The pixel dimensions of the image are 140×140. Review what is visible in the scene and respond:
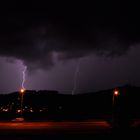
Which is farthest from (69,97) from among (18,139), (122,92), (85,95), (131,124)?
(18,139)

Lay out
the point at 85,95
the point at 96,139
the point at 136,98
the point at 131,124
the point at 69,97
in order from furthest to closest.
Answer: the point at 85,95, the point at 69,97, the point at 136,98, the point at 131,124, the point at 96,139

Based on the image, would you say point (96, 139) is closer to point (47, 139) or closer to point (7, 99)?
point (47, 139)

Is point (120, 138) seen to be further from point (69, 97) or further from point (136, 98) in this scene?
point (69, 97)

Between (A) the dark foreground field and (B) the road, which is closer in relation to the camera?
(A) the dark foreground field

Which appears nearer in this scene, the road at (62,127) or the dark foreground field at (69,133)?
the dark foreground field at (69,133)

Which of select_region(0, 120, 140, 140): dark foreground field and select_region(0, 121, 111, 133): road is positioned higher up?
select_region(0, 121, 111, 133): road

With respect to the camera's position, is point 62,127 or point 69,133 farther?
point 62,127

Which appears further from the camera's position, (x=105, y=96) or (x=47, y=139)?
(x=105, y=96)

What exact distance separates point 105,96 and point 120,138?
94181mm

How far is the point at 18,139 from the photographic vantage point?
19453 millimetres

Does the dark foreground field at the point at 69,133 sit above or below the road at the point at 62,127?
below

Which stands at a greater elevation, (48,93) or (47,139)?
(48,93)

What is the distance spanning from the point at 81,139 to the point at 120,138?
230cm

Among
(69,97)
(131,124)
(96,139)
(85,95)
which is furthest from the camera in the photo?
(85,95)
